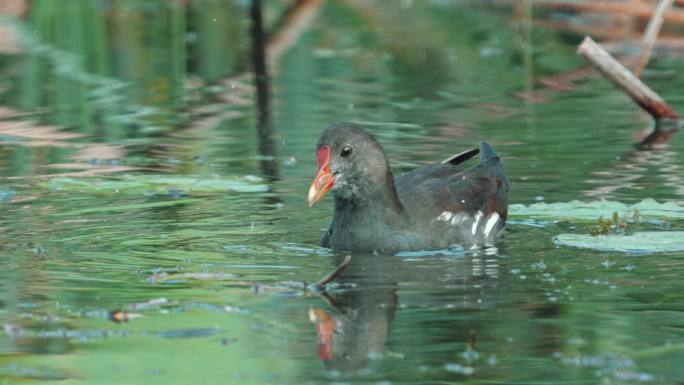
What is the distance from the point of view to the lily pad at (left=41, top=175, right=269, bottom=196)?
8469 millimetres

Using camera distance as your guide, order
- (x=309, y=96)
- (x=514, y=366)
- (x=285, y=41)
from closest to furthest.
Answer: (x=514, y=366), (x=309, y=96), (x=285, y=41)

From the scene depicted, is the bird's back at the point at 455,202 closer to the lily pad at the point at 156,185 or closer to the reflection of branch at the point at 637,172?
the reflection of branch at the point at 637,172

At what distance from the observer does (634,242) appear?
6742 millimetres

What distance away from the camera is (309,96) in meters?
12.6

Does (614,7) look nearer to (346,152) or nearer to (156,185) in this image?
(156,185)

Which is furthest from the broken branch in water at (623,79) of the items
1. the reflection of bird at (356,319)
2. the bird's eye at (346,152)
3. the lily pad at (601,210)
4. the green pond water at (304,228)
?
the reflection of bird at (356,319)

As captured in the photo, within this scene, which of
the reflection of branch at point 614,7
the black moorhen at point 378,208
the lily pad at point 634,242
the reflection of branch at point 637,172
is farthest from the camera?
the reflection of branch at point 614,7

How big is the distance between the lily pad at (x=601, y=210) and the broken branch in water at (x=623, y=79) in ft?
7.70

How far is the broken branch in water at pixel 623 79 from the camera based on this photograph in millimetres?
9781

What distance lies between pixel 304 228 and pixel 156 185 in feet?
4.21

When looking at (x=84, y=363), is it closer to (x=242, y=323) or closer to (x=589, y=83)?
(x=242, y=323)

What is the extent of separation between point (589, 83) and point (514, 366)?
28.2 ft

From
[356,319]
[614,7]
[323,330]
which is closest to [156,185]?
[356,319]

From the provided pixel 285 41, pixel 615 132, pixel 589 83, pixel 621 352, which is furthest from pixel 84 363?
pixel 285 41
